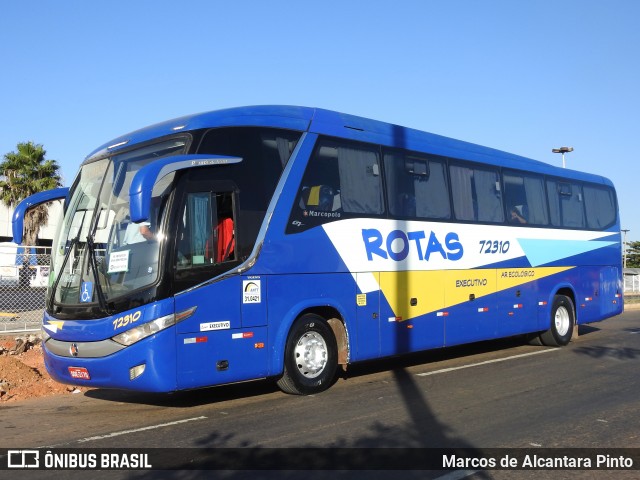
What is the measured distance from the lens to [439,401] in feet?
28.0

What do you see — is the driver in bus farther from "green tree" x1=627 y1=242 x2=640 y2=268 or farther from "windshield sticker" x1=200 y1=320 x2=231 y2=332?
"green tree" x1=627 y1=242 x2=640 y2=268

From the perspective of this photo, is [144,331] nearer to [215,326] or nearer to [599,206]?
[215,326]

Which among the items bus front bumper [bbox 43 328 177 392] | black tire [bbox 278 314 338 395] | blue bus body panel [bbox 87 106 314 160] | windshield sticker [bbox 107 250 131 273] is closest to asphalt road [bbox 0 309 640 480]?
black tire [bbox 278 314 338 395]

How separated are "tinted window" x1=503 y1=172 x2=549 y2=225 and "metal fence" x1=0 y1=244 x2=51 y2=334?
10764 mm

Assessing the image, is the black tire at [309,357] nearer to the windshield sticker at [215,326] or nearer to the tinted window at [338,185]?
the windshield sticker at [215,326]

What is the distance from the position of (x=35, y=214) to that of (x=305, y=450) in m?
31.5

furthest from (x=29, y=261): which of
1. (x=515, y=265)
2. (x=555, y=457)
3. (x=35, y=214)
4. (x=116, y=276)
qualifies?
(x=35, y=214)

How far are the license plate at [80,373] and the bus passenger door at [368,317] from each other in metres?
3.83

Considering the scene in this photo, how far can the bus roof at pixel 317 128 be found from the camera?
8555 millimetres

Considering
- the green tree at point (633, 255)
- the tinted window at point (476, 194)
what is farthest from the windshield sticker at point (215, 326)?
the green tree at point (633, 255)

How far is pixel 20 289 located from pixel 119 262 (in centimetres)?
975

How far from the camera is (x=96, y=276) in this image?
7.85m

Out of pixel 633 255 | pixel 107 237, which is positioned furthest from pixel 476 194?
pixel 633 255

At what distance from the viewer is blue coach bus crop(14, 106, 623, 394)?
769cm
